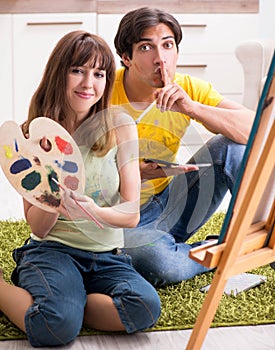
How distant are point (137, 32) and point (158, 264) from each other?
23.3 inches

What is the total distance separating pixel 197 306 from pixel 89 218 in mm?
372

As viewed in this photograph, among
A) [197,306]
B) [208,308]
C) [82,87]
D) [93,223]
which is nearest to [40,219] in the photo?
[93,223]

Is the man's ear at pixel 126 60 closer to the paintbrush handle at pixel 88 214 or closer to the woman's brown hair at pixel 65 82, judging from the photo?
the woman's brown hair at pixel 65 82

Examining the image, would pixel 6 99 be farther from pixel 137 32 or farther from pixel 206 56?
pixel 137 32

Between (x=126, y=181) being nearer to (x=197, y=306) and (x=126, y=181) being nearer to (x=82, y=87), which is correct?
(x=82, y=87)

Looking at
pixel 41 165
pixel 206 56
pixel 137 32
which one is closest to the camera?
pixel 41 165

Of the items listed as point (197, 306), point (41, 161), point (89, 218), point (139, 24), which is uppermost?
point (139, 24)

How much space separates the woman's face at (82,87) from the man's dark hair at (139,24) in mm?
229

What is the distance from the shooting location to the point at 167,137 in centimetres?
192

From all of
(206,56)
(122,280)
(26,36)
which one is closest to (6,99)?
(26,36)

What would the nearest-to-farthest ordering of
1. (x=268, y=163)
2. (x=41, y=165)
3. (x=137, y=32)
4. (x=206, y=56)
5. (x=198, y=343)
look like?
(x=268, y=163)
(x=198, y=343)
(x=41, y=165)
(x=137, y=32)
(x=206, y=56)

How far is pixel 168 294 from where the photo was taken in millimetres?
1943

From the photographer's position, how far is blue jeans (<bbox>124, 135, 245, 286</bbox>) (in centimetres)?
198

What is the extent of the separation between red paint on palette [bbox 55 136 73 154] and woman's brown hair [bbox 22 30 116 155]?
100 mm
